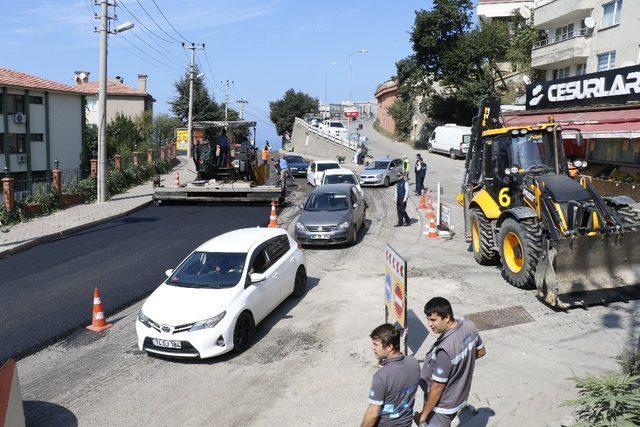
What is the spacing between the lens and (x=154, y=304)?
28.6 feet

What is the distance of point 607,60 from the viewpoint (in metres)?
31.1

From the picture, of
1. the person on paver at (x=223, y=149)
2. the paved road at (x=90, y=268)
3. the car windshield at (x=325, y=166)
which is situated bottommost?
the paved road at (x=90, y=268)

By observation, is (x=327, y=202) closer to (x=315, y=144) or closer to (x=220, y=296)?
(x=220, y=296)

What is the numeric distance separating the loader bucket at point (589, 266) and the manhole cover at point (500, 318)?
0.48m

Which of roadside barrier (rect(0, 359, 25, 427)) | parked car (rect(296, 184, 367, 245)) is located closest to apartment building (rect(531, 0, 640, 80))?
parked car (rect(296, 184, 367, 245))

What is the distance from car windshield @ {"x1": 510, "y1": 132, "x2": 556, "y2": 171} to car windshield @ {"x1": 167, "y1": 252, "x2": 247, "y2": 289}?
19.6ft

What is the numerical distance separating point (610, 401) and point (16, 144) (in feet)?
119

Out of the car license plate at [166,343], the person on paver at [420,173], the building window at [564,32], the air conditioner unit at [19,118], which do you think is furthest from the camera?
the building window at [564,32]

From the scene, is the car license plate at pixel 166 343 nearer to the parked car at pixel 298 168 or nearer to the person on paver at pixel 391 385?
the person on paver at pixel 391 385

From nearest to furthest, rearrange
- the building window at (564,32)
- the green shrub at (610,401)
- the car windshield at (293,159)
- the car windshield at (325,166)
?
1. the green shrub at (610,401)
2. the car windshield at (325,166)
3. the car windshield at (293,159)
4. the building window at (564,32)

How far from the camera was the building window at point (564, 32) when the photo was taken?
36.4 metres

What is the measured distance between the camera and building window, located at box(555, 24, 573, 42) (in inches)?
1433

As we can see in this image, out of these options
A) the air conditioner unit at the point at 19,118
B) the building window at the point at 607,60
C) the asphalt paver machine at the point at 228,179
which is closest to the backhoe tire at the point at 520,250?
the asphalt paver machine at the point at 228,179

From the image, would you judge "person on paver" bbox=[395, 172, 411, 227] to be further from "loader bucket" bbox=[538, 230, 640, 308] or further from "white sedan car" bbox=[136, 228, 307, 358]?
"loader bucket" bbox=[538, 230, 640, 308]
